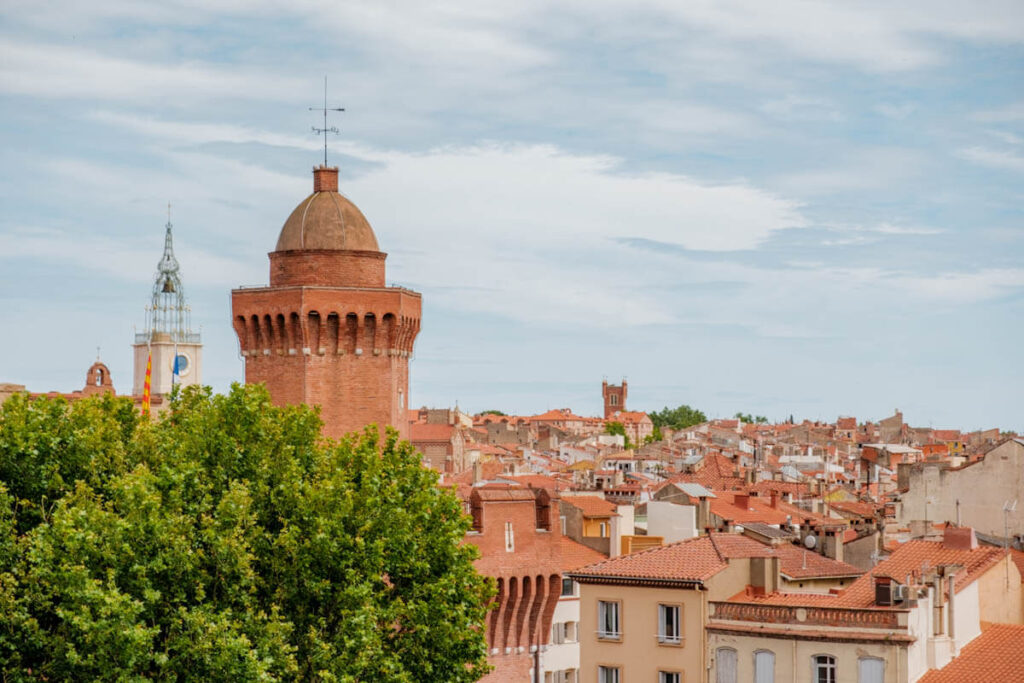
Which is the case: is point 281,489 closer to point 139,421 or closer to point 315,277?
point 139,421

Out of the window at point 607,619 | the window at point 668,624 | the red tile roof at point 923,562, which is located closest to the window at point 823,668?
the red tile roof at point 923,562

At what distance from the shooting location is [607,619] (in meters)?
45.1

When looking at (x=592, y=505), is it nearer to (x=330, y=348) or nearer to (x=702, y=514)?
(x=702, y=514)

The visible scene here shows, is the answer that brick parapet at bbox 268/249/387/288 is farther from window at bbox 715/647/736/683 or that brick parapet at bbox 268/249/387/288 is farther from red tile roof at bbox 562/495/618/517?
red tile roof at bbox 562/495/618/517

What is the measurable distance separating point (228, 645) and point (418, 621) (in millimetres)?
5871

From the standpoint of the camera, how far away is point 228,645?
3130cm

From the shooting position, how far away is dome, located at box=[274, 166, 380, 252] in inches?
1960

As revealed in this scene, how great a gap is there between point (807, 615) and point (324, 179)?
19.4m

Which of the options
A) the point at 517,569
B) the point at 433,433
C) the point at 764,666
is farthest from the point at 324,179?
the point at 433,433

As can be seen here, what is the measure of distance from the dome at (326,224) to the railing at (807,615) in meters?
15.3

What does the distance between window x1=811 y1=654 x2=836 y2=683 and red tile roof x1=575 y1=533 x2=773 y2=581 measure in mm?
3518

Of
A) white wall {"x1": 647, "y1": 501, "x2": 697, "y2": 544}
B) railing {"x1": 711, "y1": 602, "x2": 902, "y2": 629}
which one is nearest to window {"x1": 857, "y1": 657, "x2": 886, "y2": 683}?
railing {"x1": 711, "y1": 602, "x2": 902, "y2": 629}

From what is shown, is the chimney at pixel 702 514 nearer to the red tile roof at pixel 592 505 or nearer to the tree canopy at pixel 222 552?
the red tile roof at pixel 592 505

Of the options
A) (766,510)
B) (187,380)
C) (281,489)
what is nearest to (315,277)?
(281,489)
